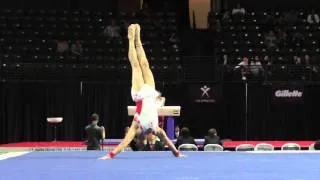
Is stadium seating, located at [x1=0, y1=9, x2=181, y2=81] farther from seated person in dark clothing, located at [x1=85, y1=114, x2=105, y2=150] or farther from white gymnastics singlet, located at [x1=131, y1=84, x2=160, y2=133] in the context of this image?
white gymnastics singlet, located at [x1=131, y1=84, x2=160, y2=133]

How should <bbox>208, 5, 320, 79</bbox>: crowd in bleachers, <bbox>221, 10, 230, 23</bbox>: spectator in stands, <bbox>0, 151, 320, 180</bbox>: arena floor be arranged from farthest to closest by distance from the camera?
<bbox>221, 10, 230, 23</bbox>: spectator in stands
<bbox>208, 5, 320, 79</bbox>: crowd in bleachers
<bbox>0, 151, 320, 180</bbox>: arena floor

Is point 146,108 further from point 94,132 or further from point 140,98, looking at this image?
point 94,132

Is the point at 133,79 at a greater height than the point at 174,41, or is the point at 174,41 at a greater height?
the point at 174,41

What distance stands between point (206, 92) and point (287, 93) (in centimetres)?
225

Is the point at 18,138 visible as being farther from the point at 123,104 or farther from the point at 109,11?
the point at 109,11

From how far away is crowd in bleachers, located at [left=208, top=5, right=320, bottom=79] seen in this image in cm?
1631

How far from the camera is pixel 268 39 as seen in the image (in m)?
17.6

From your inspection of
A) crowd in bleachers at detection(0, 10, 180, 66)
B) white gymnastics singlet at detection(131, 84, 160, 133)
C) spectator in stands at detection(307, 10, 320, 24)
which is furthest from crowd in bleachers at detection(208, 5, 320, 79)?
white gymnastics singlet at detection(131, 84, 160, 133)


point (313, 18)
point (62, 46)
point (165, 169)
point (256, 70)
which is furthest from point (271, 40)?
point (165, 169)

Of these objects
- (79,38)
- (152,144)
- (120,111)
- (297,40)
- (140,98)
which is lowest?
(152,144)

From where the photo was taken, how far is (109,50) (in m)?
16.7

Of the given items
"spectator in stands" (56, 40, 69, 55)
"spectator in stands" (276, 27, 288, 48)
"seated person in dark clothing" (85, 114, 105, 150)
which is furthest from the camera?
"spectator in stands" (276, 27, 288, 48)

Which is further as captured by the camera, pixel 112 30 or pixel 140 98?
pixel 112 30

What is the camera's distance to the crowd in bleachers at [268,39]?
16.3 metres
